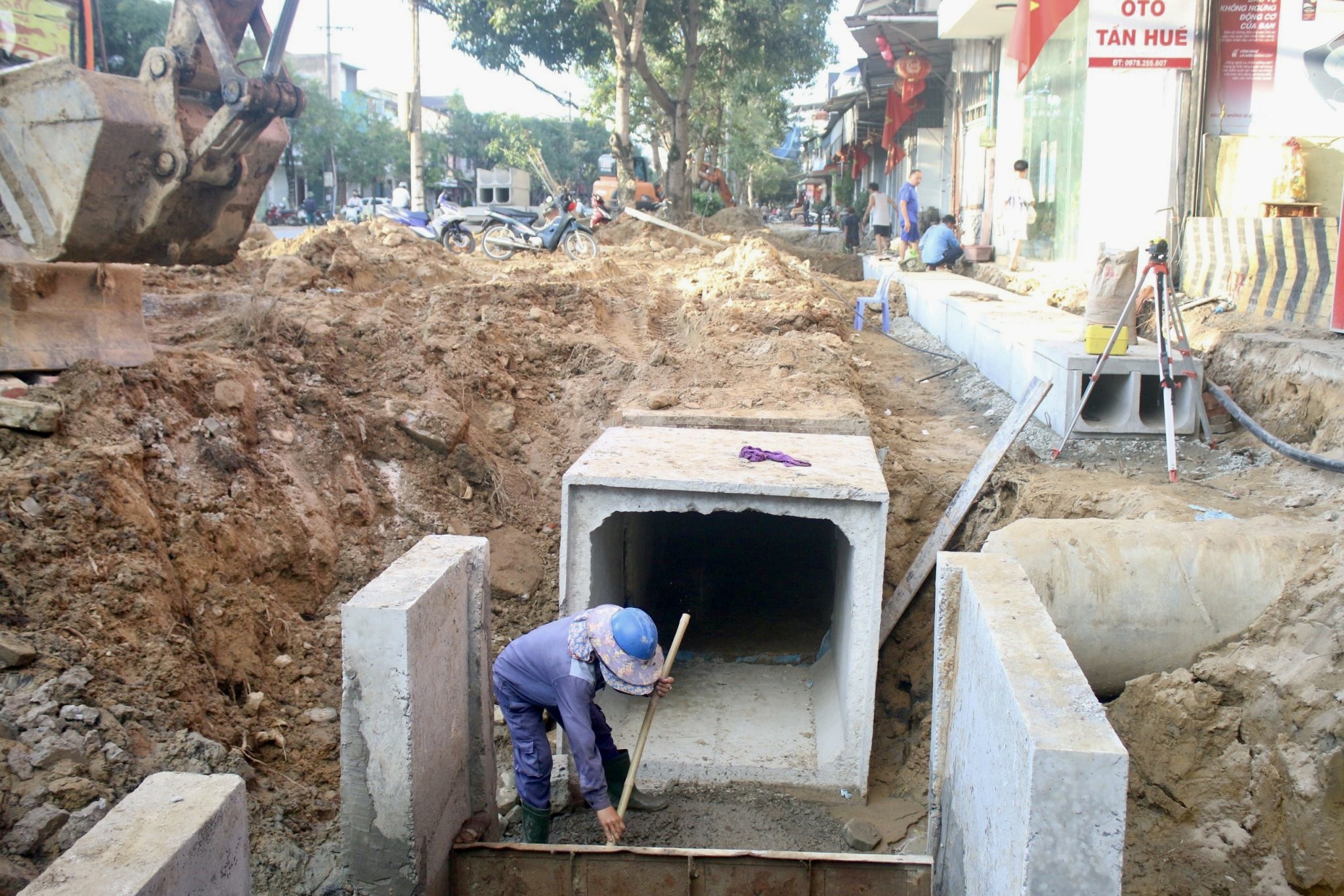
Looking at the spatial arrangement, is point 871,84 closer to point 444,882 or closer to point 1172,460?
point 1172,460

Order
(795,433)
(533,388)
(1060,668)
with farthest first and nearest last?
(533,388) < (795,433) < (1060,668)

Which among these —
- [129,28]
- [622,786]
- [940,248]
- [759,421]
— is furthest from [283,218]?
[622,786]

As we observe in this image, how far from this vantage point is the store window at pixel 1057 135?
40.4 ft

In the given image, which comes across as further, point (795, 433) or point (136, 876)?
point (795, 433)

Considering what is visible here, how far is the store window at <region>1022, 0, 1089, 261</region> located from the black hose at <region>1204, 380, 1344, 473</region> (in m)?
6.24

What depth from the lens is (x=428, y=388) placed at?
7539 millimetres

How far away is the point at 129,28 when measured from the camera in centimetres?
2288

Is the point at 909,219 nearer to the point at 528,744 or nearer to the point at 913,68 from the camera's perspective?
the point at 913,68

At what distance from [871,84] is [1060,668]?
24.4 meters

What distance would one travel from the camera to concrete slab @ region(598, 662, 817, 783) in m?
5.34

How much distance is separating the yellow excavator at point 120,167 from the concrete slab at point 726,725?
3503 millimetres

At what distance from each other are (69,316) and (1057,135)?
11738 millimetres

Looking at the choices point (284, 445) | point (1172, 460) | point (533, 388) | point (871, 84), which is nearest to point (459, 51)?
point (871, 84)

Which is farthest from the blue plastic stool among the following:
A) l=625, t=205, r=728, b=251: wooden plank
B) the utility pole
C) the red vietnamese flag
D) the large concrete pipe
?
the utility pole
